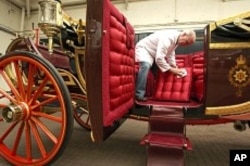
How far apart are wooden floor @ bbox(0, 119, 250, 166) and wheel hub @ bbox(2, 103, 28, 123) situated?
1.45 ft

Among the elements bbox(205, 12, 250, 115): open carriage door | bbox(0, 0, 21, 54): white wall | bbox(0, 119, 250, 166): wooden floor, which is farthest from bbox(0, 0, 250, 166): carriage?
bbox(0, 0, 21, 54): white wall

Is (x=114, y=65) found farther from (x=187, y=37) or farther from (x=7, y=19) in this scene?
(x=7, y=19)

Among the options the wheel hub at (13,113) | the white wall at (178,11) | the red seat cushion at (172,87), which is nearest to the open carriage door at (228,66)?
the red seat cushion at (172,87)

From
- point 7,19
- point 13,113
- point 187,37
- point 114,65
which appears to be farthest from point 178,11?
point 13,113

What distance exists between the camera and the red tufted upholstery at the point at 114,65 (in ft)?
4.37

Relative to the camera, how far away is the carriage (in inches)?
51.1

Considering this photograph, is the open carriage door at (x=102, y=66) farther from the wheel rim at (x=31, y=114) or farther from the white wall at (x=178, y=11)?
the white wall at (x=178, y=11)

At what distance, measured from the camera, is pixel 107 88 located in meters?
1.37

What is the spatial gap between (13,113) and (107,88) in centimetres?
71

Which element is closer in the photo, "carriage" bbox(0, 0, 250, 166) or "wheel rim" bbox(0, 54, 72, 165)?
"carriage" bbox(0, 0, 250, 166)

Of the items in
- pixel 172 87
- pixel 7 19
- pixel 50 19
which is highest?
pixel 7 19

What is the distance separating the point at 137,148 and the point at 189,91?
807mm

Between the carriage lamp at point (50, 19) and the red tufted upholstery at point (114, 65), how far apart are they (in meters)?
0.82

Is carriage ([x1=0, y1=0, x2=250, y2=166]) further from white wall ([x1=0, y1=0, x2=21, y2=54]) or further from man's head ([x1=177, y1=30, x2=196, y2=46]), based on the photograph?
white wall ([x1=0, y1=0, x2=21, y2=54])
